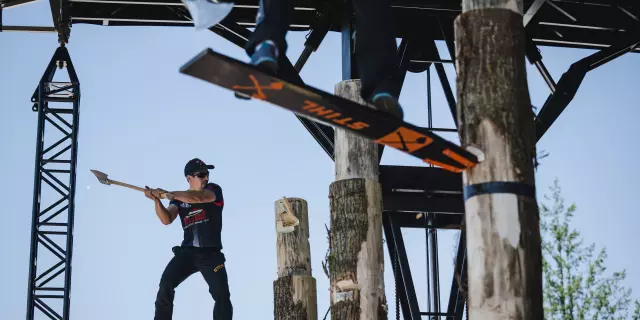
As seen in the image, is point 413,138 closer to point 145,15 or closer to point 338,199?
point 338,199

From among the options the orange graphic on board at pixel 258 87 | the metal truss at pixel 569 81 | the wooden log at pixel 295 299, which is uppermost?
the metal truss at pixel 569 81

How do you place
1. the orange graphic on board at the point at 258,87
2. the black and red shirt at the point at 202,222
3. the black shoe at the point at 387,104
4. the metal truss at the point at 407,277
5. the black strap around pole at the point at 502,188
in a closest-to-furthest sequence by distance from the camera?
the orange graphic on board at the point at 258,87
the black strap around pole at the point at 502,188
the black shoe at the point at 387,104
the black and red shirt at the point at 202,222
the metal truss at the point at 407,277

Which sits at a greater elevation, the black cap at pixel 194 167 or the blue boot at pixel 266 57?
the black cap at pixel 194 167

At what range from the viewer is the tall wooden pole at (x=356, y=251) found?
832 cm

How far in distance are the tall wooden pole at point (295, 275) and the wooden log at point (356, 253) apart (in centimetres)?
163

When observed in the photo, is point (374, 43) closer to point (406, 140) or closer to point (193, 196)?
point (406, 140)

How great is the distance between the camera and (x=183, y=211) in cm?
924

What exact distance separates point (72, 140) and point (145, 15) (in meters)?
2.29

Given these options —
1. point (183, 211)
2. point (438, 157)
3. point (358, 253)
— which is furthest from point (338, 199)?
point (438, 157)

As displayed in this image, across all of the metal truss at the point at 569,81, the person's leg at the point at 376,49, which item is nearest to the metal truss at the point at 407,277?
the metal truss at the point at 569,81

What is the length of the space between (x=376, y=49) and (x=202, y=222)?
12.4 ft

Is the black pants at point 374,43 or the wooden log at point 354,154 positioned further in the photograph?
the wooden log at point 354,154

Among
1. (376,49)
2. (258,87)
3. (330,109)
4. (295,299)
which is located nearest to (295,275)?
(295,299)

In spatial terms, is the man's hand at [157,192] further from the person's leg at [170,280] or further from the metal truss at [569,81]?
the metal truss at [569,81]
